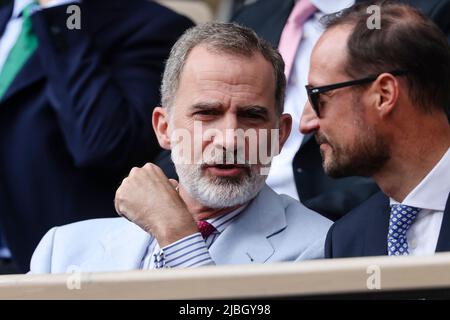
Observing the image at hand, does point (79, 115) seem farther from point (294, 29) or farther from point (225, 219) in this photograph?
point (225, 219)

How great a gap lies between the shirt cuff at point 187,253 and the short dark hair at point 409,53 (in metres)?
0.60

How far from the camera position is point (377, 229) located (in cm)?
309

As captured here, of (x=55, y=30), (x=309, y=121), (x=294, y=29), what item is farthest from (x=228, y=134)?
(x=55, y=30)

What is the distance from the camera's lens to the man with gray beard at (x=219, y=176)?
3.18 meters

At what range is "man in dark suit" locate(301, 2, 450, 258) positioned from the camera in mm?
3023

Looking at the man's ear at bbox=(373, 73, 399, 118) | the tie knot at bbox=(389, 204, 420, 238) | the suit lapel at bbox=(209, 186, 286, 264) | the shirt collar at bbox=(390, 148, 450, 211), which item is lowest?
the suit lapel at bbox=(209, 186, 286, 264)

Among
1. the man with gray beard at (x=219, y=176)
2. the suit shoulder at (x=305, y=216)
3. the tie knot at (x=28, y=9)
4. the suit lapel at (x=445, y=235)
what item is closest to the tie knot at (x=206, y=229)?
the man with gray beard at (x=219, y=176)

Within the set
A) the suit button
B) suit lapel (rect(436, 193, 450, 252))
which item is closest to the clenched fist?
suit lapel (rect(436, 193, 450, 252))

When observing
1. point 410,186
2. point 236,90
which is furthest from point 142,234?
point 410,186

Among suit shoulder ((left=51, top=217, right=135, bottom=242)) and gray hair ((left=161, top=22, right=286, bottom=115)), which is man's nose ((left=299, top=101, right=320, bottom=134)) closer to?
gray hair ((left=161, top=22, right=286, bottom=115))

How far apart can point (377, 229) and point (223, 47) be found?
659mm

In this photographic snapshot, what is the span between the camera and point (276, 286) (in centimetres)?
231
